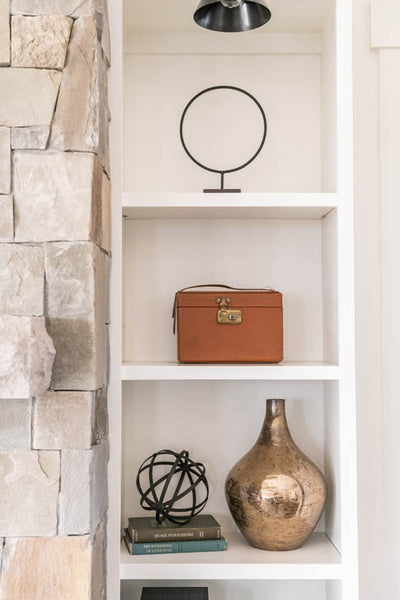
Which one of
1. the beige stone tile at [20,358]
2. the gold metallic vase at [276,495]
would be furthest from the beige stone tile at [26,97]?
the gold metallic vase at [276,495]

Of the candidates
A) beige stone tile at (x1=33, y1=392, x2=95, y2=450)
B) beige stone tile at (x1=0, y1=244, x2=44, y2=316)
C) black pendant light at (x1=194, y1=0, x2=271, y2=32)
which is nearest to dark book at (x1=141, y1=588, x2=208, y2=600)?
beige stone tile at (x1=33, y1=392, x2=95, y2=450)

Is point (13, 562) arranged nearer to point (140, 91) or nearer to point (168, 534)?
point (168, 534)

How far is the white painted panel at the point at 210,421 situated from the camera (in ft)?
6.77

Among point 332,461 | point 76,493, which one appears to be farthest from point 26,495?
point 332,461

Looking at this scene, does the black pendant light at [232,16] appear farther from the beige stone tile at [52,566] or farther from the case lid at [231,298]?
the beige stone tile at [52,566]

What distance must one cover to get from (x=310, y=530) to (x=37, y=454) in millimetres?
741

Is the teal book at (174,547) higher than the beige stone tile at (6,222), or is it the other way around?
the beige stone tile at (6,222)

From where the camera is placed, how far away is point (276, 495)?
5.88 ft

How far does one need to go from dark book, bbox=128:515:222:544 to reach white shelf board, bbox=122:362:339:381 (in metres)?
0.39

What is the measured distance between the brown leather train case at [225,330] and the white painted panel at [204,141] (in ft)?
1.38

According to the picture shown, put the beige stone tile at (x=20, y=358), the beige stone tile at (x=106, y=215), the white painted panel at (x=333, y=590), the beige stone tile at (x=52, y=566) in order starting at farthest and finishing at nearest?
the white painted panel at (x=333, y=590)
the beige stone tile at (x=106, y=215)
the beige stone tile at (x=52, y=566)
the beige stone tile at (x=20, y=358)

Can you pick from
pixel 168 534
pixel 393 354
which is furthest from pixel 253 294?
pixel 168 534

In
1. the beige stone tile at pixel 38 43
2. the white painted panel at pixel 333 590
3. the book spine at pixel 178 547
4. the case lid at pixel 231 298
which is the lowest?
the white painted panel at pixel 333 590

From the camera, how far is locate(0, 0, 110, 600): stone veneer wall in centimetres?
152
